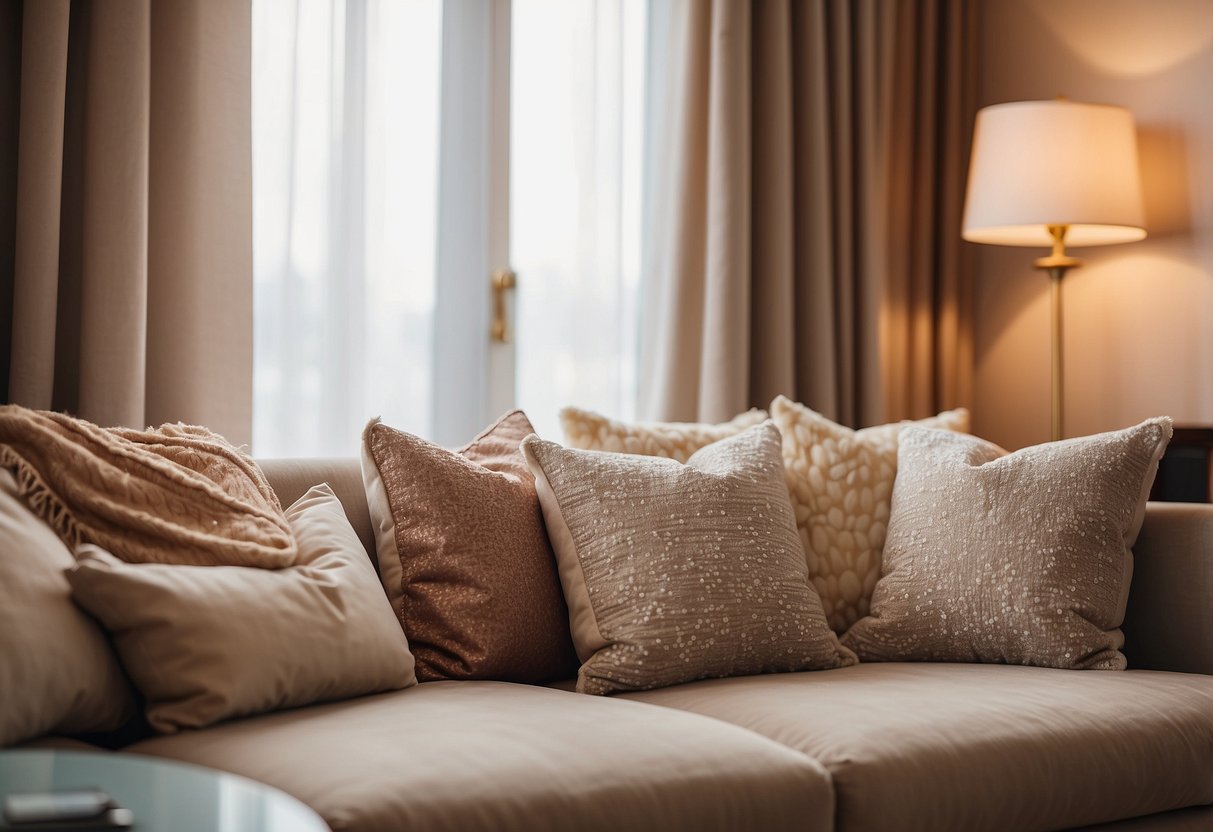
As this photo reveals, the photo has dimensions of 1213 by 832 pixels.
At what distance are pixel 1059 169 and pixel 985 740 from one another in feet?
5.99

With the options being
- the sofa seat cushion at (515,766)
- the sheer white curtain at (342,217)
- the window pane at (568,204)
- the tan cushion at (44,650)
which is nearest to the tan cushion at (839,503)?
the sofa seat cushion at (515,766)

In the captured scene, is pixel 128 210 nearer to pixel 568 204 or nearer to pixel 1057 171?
pixel 568 204

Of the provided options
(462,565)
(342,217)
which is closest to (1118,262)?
(342,217)

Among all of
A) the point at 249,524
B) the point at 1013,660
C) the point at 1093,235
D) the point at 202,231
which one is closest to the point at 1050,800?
the point at 1013,660

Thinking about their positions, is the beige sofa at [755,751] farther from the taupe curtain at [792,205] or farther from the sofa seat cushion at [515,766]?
the taupe curtain at [792,205]

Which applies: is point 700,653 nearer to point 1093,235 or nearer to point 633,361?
point 633,361

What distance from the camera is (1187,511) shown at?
2129mm

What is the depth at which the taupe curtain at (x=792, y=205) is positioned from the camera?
3.13 meters

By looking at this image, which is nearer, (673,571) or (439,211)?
(673,571)

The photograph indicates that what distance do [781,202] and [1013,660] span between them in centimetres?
154

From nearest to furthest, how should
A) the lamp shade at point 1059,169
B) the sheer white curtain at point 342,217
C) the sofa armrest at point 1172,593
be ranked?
the sofa armrest at point 1172,593
the sheer white curtain at point 342,217
the lamp shade at point 1059,169

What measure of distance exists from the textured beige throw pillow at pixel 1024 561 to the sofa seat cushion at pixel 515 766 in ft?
2.07

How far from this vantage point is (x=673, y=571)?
1851mm

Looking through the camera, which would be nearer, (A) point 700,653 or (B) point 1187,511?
(A) point 700,653
